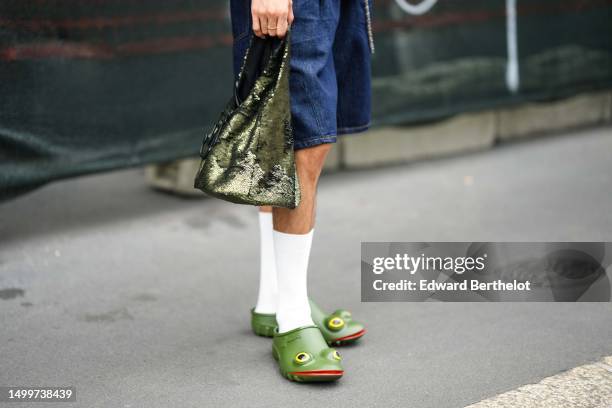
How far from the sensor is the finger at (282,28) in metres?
2.21

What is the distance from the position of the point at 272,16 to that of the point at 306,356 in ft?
3.18

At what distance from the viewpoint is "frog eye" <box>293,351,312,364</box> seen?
2.33 meters

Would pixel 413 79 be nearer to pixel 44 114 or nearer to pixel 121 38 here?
pixel 121 38

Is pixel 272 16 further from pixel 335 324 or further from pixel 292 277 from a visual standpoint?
pixel 335 324

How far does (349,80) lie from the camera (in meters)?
2.57

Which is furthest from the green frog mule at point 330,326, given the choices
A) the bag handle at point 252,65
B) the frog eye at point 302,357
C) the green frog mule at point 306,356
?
the bag handle at point 252,65

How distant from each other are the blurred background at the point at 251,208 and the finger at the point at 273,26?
1002 millimetres

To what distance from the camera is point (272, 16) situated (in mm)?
2199

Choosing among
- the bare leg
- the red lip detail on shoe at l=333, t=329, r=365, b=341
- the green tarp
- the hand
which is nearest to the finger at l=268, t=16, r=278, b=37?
the hand

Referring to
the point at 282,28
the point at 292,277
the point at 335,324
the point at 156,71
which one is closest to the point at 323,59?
the point at 282,28

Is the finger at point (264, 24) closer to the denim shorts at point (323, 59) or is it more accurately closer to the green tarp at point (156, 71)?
the denim shorts at point (323, 59)

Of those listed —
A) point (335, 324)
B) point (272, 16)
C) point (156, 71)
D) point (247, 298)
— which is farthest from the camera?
point (156, 71)

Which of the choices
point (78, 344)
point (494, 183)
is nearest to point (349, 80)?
point (78, 344)

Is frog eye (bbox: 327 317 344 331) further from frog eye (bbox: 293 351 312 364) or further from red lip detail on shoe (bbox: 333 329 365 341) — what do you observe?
frog eye (bbox: 293 351 312 364)
